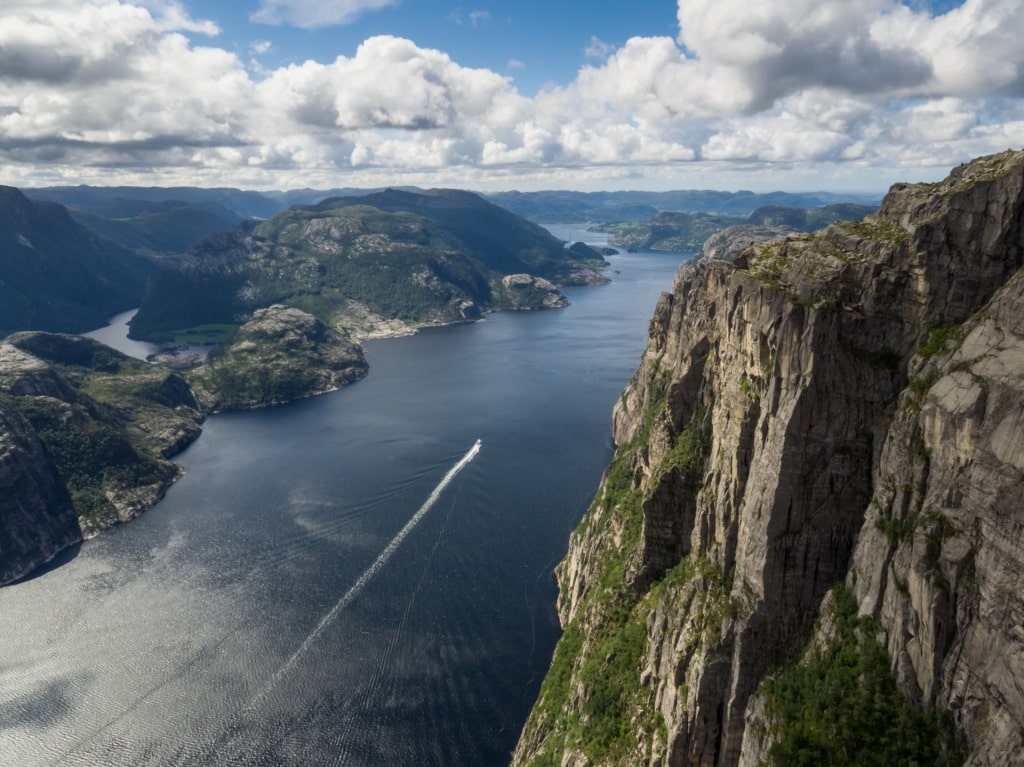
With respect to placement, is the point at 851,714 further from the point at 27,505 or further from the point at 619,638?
the point at 27,505

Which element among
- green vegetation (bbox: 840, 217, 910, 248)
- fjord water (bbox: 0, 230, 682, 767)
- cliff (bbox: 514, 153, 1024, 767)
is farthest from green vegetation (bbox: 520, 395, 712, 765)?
green vegetation (bbox: 840, 217, 910, 248)

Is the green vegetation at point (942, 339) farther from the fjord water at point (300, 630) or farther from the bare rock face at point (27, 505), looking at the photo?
the bare rock face at point (27, 505)

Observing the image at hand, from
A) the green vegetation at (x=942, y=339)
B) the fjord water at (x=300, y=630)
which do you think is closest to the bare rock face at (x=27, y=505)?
the fjord water at (x=300, y=630)

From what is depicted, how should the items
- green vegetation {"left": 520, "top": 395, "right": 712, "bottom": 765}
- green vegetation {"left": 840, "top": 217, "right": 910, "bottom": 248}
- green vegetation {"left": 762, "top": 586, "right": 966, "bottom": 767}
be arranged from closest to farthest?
green vegetation {"left": 762, "top": 586, "right": 966, "bottom": 767}
green vegetation {"left": 840, "top": 217, "right": 910, "bottom": 248}
green vegetation {"left": 520, "top": 395, "right": 712, "bottom": 765}

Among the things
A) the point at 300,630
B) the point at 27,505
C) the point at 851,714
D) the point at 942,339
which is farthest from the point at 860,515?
the point at 27,505

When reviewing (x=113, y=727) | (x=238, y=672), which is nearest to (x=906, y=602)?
(x=238, y=672)

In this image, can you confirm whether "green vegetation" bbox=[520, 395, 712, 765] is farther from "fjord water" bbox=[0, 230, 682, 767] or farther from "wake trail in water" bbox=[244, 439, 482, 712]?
"wake trail in water" bbox=[244, 439, 482, 712]

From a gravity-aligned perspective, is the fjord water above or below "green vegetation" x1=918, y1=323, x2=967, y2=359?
below

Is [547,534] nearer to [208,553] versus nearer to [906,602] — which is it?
[208,553]
